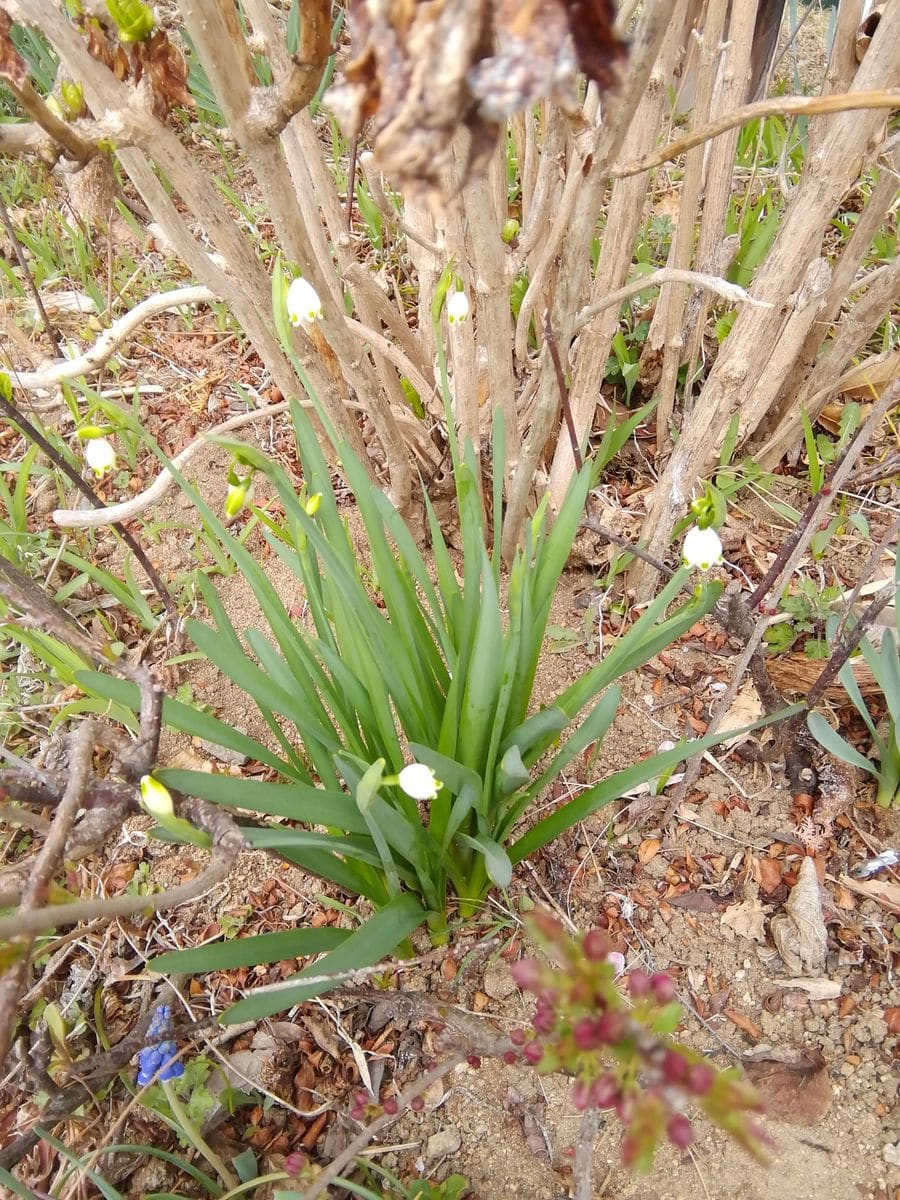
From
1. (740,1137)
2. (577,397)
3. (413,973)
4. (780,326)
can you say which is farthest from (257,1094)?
(780,326)

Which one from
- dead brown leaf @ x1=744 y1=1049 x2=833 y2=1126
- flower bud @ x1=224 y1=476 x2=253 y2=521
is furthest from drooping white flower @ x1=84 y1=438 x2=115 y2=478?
dead brown leaf @ x1=744 y1=1049 x2=833 y2=1126

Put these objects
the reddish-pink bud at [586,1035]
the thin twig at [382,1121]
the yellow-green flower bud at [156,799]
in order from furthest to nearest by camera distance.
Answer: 1. the thin twig at [382,1121]
2. the yellow-green flower bud at [156,799]
3. the reddish-pink bud at [586,1035]

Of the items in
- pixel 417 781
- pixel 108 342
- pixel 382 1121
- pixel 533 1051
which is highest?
pixel 108 342

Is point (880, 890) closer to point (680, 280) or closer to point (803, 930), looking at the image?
point (803, 930)

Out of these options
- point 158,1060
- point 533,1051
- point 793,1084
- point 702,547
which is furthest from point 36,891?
point 793,1084

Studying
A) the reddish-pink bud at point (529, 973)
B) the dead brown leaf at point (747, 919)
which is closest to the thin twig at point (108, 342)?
the reddish-pink bud at point (529, 973)

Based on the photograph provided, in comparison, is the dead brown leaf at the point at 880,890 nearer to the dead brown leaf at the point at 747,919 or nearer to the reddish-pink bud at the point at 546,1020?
the dead brown leaf at the point at 747,919
